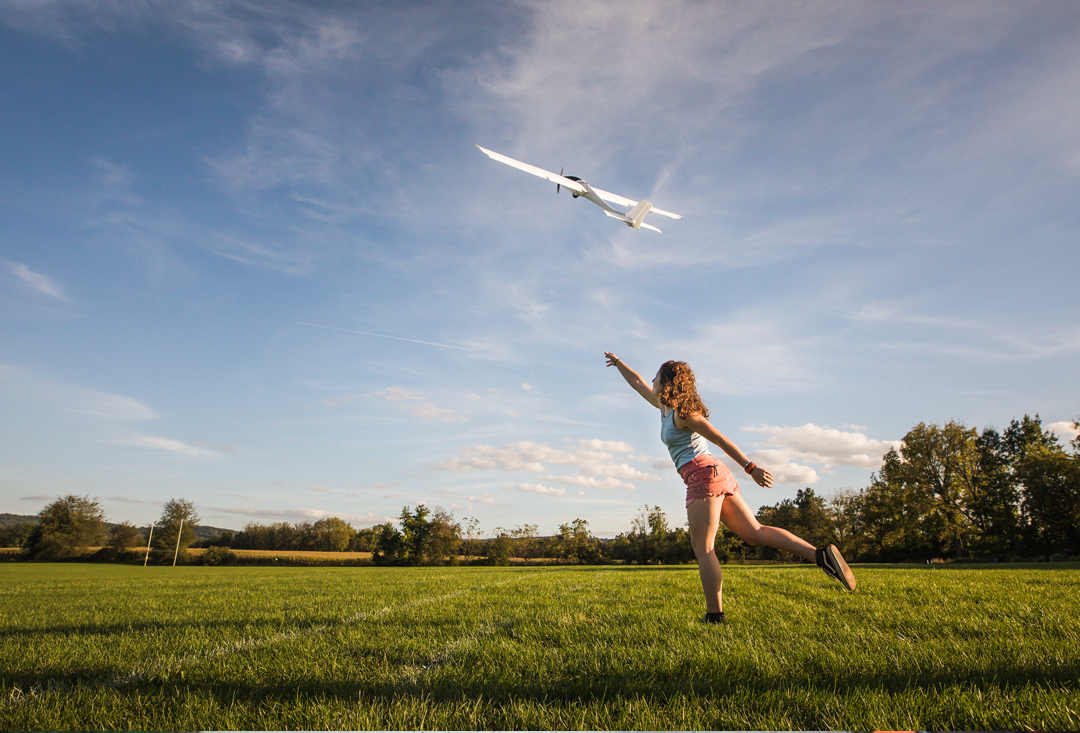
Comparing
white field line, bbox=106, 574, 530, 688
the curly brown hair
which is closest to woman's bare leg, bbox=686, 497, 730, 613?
the curly brown hair

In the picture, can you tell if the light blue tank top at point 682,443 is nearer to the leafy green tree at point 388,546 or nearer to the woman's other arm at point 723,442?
the woman's other arm at point 723,442

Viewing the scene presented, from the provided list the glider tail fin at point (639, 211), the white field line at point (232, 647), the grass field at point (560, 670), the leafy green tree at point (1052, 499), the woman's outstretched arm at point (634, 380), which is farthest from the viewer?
the leafy green tree at point (1052, 499)

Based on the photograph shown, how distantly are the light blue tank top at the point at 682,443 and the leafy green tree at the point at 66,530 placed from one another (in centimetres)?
9420

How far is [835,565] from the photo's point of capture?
479 cm

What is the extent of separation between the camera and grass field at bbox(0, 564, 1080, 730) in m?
2.42

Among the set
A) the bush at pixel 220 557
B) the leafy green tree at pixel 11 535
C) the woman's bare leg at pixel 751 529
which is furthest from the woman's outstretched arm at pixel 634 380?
the leafy green tree at pixel 11 535

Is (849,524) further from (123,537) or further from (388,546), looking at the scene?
(123,537)

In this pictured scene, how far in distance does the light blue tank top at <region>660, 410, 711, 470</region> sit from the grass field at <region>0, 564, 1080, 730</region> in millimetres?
1483

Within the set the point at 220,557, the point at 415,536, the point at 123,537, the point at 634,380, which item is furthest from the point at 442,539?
the point at 634,380

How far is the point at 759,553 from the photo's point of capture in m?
65.6

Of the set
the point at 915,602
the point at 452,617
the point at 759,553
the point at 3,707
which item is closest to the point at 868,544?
the point at 759,553

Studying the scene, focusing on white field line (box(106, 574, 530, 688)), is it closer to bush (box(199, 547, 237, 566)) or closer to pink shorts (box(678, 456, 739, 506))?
pink shorts (box(678, 456, 739, 506))

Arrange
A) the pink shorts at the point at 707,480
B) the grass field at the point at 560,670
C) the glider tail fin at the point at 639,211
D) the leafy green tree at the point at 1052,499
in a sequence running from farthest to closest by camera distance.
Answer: the leafy green tree at the point at 1052,499 < the glider tail fin at the point at 639,211 < the pink shorts at the point at 707,480 < the grass field at the point at 560,670

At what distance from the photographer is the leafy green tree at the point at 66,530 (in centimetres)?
7031
